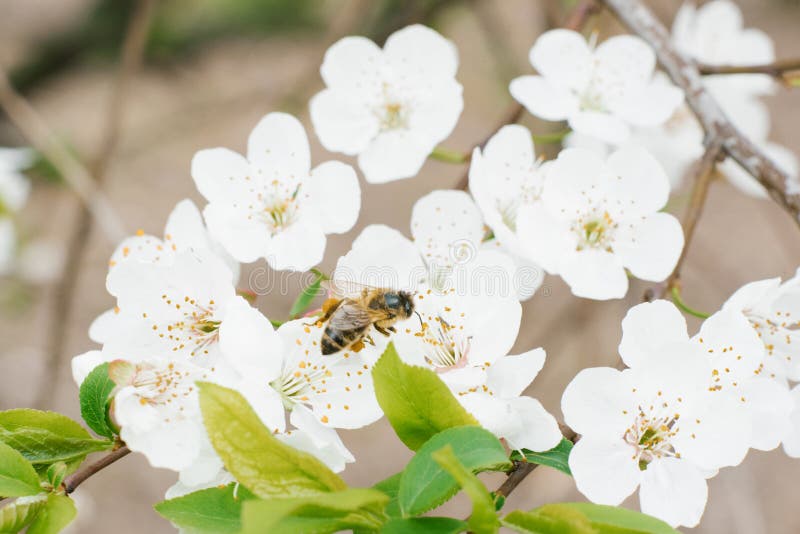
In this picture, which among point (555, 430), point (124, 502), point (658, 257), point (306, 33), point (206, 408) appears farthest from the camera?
point (306, 33)

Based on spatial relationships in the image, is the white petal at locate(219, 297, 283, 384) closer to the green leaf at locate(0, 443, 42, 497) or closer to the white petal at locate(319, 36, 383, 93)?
the green leaf at locate(0, 443, 42, 497)

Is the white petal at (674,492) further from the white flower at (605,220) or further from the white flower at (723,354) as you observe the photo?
the white flower at (605,220)

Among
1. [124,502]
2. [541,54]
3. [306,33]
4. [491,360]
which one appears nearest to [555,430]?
[491,360]

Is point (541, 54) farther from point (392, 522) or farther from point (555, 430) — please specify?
point (392, 522)

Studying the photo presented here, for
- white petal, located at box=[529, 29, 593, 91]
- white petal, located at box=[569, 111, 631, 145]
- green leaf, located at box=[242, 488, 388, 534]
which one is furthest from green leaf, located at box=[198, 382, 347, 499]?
white petal, located at box=[529, 29, 593, 91]

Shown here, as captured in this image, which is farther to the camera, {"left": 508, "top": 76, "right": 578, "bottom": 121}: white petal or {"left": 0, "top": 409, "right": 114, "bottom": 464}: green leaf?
{"left": 508, "top": 76, "right": 578, "bottom": 121}: white petal
